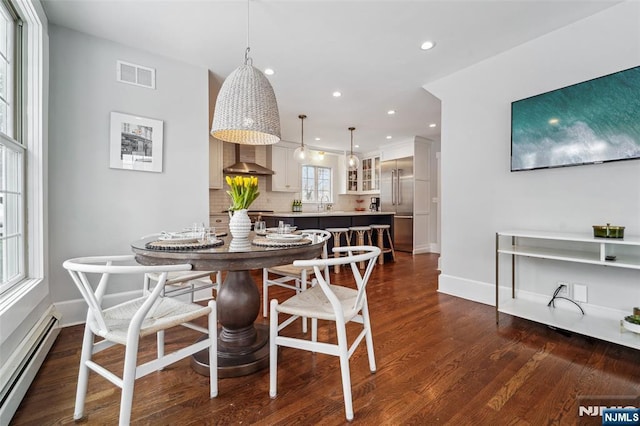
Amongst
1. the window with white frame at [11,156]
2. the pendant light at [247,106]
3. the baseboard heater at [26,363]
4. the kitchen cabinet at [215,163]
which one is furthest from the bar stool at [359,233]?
the window with white frame at [11,156]

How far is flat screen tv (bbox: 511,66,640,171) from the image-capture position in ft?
6.74

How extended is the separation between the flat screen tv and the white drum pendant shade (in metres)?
2.28

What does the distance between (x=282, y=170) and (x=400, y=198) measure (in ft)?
8.73

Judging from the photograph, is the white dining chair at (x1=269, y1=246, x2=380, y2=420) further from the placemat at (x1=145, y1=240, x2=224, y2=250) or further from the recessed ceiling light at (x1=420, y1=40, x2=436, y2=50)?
the recessed ceiling light at (x1=420, y1=40, x2=436, y2=50)

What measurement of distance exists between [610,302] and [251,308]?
270 centimetres

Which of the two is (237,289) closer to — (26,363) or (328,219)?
(26,363)

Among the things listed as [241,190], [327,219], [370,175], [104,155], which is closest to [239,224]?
[241,190]

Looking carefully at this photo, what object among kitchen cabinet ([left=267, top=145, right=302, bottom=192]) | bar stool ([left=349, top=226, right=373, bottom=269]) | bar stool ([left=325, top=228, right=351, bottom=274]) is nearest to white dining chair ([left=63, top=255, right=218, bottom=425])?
bar stool ([left=325, top=228, right=351, bottom=274])

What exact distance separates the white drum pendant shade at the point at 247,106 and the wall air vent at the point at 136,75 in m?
1.49

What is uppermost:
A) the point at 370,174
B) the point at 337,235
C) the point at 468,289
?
the point at 370,174

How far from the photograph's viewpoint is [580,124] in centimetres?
227

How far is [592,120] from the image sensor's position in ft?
7.24

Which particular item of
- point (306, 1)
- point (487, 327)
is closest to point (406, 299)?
point (487, 327)

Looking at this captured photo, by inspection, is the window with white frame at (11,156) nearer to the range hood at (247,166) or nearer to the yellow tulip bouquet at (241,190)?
the yellow tulip bouquet at (241,190)
